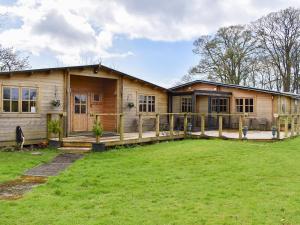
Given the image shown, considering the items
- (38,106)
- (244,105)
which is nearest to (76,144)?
(38,106)

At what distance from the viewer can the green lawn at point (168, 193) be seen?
4.60 meters

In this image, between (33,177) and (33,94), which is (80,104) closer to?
(33,94)

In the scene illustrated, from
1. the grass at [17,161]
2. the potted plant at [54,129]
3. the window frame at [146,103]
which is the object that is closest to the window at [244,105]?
the window frame at [146,103]

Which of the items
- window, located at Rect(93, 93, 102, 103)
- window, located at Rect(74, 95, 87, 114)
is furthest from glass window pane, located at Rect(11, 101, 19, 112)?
window, located at Rect(93, 93, 102, 103)

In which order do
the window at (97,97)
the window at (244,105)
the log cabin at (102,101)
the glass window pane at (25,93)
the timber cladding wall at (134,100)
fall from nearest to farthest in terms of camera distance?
the log cabin at (102,101)
the glass window pane at (25,93)
the timber cladding wall at (134,100)
the window at (97,97)
the window at (244,105)

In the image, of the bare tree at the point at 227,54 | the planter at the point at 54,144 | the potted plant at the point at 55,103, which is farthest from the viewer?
the bare tree at the point at 227,54

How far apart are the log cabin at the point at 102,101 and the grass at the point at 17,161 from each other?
59.0 inches

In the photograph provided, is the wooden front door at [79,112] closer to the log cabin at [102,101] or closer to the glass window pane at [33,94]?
the log cabin at [102,101]

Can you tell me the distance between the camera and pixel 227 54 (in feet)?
92.7

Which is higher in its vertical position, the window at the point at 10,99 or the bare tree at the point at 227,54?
the bare tree at the point at 227,54

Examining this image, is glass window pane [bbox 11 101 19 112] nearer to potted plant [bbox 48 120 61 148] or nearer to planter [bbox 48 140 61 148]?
potted plant [bbox 48 120 61 148]

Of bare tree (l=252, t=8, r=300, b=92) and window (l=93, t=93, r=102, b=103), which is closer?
window (l=93, t=93, r=102, b=103)

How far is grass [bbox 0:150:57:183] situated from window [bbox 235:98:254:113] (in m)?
11.9

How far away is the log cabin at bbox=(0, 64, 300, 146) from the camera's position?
11820 millimetres
